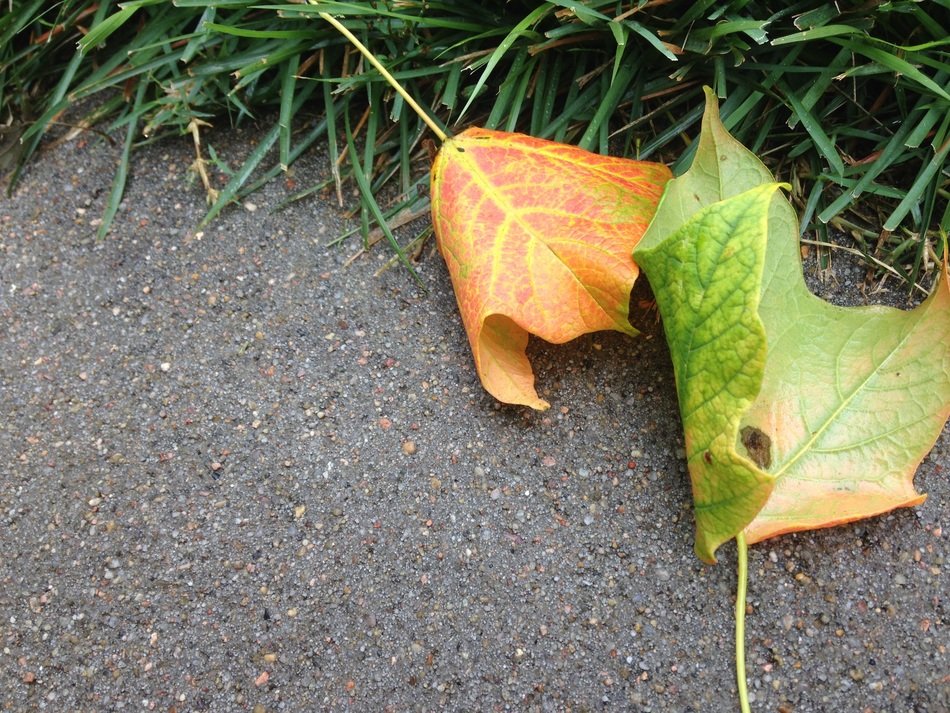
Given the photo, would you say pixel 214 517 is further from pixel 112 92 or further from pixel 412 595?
pixel 112 92

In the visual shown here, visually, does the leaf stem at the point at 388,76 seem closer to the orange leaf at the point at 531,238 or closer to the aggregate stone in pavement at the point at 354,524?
the orange leaf at the point at 531,238

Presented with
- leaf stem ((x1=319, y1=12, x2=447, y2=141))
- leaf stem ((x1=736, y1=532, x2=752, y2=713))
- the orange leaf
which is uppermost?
leaf stem ((x1=319, y1=12, x2=447, y2=141))

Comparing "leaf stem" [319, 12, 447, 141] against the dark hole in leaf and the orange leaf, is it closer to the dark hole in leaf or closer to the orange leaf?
the orange leaf

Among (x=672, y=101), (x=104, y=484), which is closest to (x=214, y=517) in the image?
(x=104, y=484)

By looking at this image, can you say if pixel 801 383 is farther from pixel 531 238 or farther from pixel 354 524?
pixel 354 524

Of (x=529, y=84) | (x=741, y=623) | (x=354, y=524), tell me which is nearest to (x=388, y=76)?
(x=529, y=84)

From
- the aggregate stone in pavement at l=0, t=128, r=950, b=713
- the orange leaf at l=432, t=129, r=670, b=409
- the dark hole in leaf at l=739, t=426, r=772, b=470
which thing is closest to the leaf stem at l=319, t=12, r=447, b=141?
the orange leaf at l=432, t=129, r=670, b=409
